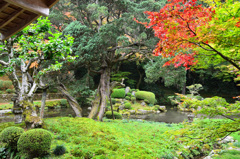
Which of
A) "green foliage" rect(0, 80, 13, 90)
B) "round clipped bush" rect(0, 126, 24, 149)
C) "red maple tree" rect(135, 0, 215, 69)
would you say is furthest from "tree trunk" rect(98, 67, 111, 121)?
"green foliage" rect(0, 80, 13, 90)

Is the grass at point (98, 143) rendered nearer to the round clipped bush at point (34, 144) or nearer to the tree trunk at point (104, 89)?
the round clipped bush at point (34, 144)

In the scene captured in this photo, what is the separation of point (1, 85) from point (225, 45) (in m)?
17.8

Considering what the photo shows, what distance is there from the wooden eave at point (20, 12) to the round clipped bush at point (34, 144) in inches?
86.6

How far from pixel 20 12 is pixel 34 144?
2782mm

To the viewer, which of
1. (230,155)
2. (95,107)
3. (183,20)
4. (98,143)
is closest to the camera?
(183,20)

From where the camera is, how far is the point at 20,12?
1.93 meters

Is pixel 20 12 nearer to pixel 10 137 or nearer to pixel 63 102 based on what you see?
pixel 10 137

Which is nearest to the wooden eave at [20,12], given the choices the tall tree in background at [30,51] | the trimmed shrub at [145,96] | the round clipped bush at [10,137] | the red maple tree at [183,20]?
the tall tree in background at [30,51]

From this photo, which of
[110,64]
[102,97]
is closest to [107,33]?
[110,64]

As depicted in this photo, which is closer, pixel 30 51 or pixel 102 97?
pixel 30 51

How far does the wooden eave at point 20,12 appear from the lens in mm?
1687

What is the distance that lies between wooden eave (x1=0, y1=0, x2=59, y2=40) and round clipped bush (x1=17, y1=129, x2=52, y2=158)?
220 cm

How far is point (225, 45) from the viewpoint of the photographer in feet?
8.18

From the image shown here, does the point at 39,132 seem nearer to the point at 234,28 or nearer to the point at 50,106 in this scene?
the point at 234,28
